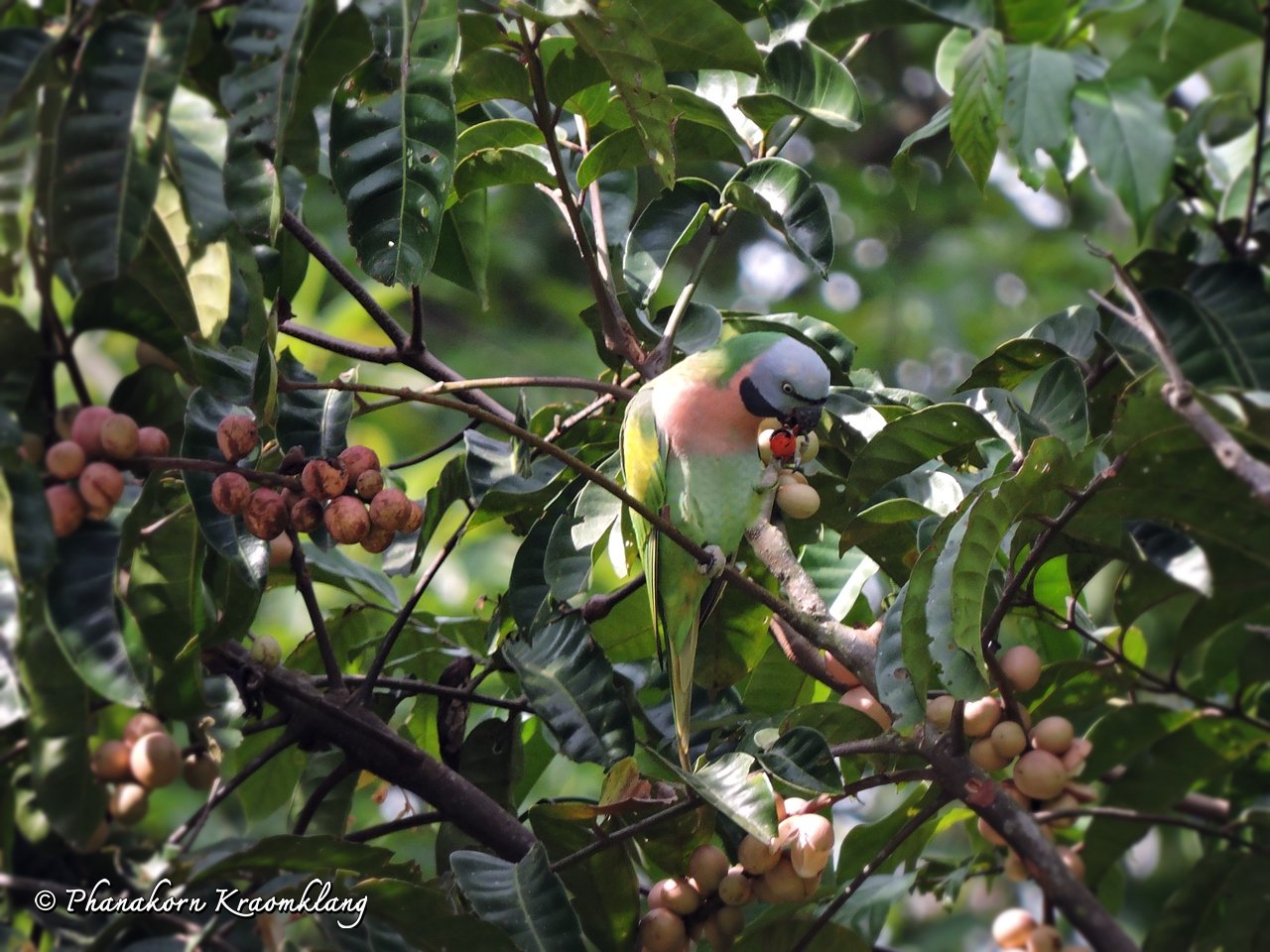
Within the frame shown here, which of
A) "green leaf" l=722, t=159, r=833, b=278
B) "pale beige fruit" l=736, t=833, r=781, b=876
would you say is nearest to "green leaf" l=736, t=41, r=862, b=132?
"green leaf" l=722, t=159, r=833, b=278

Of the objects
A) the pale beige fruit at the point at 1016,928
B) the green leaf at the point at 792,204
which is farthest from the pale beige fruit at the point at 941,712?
the green leaf at the point at 792,204

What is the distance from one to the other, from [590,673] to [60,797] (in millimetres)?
744

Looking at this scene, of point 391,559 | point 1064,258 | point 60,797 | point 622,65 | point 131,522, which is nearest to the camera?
point 131,522

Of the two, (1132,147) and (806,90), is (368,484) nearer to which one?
(806,90)

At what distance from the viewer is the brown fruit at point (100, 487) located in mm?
1295

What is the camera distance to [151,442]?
139 centimetres

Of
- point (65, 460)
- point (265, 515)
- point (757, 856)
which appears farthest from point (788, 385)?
point (65, 460)

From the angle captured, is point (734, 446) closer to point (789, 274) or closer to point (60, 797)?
point (60, 797)

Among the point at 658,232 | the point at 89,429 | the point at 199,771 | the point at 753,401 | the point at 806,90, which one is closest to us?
the point at 89,429

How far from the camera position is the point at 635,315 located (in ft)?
6.97

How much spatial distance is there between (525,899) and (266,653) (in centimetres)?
58

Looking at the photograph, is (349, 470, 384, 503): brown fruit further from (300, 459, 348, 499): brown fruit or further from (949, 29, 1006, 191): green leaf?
(949, 29, 1006, 191): green leaf

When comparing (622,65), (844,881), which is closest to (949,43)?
(622,65)

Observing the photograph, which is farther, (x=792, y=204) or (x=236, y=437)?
(x=792, y=204)
